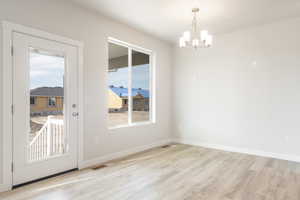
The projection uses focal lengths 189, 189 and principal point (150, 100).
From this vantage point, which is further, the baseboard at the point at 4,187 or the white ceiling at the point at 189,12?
the white ceiling at the point at 189,12

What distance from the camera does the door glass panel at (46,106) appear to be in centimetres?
280

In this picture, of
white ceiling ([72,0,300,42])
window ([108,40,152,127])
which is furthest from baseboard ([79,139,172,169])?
A: white ceiling ([72,0,300,42])

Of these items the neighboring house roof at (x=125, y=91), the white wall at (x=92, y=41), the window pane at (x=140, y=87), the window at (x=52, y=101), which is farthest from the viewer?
the window pane at (x=140, y=87)

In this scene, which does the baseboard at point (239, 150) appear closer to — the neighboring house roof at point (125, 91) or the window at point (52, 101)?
the neighboring house roof at point (125, 91)

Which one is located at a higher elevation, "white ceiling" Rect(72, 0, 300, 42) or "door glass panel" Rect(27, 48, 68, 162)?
"white ceiling" Rect(72, 0, 300, 42)

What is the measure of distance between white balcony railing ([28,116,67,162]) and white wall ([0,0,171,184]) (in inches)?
16.8

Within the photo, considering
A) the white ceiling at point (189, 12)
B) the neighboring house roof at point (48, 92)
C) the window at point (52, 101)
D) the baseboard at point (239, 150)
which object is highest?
the white ceiling at point (189, 12)

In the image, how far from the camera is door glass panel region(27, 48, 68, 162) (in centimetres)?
280

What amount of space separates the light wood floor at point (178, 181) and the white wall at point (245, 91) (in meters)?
0.64

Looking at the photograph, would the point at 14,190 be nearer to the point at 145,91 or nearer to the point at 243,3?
the point at 145,91

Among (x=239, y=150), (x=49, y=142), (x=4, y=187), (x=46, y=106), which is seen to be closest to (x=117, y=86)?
(x=46, y=106)

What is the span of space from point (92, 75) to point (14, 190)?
6.88ft

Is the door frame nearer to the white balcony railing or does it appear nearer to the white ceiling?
the white balcony railing

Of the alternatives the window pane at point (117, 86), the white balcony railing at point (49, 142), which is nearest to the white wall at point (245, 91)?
the window pane at point (117, 86)
